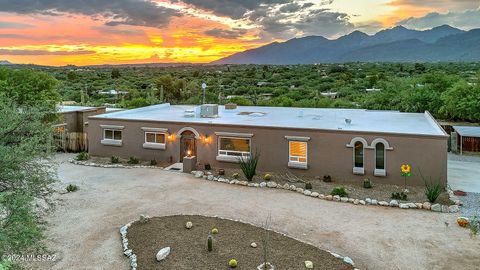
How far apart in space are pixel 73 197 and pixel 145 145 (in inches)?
225

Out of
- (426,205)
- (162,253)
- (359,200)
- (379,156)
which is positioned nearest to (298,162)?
(379,156)

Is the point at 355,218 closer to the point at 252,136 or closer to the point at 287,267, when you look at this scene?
the point at 287,267

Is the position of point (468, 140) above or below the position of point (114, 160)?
above

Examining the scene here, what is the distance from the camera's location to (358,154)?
49.9ft

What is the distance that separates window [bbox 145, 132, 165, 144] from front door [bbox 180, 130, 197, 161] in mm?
1114

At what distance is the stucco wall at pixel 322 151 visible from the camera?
14.3m

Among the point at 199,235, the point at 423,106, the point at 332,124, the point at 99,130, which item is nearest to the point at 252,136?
the point at 332,124

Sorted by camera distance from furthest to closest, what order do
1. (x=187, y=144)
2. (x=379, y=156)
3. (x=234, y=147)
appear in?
(x=187, y=144) → (x=234, y=147) → (x=379, y=156)

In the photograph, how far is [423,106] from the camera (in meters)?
27.1

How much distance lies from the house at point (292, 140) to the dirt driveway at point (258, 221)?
2410mm

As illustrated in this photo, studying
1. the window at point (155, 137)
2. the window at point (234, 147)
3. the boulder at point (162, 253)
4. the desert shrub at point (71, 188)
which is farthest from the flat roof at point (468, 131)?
the desert shrub at point (71, 188)

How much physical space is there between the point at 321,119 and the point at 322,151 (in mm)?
3465

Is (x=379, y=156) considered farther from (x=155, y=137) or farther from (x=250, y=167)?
(x=155, y=137)

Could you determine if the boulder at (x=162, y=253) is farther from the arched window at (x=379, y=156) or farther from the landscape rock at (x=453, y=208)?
the arched window at (x=379, y=156)
